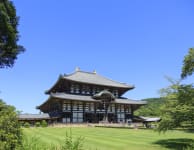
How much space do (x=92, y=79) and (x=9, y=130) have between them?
156ft

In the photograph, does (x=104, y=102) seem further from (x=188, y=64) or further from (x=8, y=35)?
(x=188, y=64)

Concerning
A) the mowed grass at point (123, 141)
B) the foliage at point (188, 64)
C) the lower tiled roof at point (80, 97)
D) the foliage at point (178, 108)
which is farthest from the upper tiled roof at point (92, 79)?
the foliage at point (188, 64)

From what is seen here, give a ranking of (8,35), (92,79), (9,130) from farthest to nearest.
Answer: (92,79) → (8,35) → (9,130)

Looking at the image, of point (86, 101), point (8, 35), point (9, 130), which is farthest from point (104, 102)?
point (9, 130)

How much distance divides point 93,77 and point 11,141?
5021cm

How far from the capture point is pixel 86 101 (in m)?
49.1

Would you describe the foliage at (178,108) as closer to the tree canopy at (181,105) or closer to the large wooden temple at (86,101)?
the tree canopy at (181,105)

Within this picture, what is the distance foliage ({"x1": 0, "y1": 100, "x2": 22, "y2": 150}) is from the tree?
17971 mm

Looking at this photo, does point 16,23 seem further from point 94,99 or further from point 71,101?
point 94,99

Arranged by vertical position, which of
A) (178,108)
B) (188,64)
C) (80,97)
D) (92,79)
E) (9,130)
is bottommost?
(9,130)

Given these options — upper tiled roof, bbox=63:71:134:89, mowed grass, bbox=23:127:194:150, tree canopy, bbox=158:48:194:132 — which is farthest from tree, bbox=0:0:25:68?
upper tiled roof, bbox=63:71:134:89

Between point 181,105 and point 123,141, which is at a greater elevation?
point 181,105

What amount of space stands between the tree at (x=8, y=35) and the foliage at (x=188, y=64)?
61.2ft

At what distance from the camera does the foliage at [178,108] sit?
17.4 m
